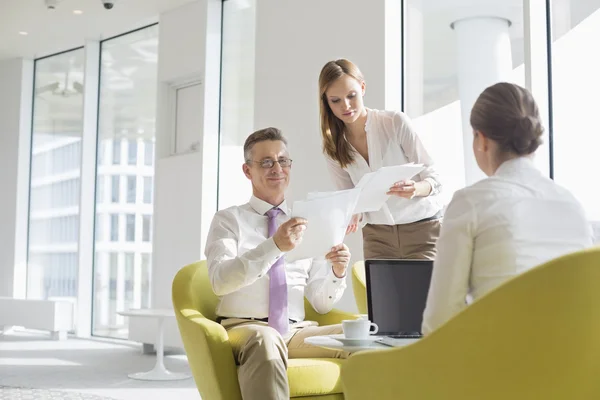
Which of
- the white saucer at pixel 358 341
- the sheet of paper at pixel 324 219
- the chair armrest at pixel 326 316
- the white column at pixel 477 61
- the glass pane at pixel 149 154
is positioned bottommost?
the chair armrest at pixel 326 316

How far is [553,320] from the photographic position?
1.61m

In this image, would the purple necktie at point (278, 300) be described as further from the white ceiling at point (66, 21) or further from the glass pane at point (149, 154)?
the glass pane at point (149, 154)

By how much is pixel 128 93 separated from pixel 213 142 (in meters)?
1.78

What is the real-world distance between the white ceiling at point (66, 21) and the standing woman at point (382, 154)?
456cm

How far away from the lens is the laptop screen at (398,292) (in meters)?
2.07

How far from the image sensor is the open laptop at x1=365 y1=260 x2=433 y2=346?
207 centimetres

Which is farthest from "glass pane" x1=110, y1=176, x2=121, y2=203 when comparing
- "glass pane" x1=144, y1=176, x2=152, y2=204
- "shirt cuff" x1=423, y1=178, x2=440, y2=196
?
"shirt cuff" x1=423, y1=178, x2=440, y2=196

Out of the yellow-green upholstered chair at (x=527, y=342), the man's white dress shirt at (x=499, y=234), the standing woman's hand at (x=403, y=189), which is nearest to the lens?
the yellow-green upholstered chair at (x=527, y=342)

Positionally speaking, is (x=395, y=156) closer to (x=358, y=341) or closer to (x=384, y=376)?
(x=358, y=341)

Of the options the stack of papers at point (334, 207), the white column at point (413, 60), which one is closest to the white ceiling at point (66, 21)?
the white column at point (413, 60)

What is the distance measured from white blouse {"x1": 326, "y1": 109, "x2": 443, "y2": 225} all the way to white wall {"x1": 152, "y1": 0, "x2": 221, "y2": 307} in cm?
401

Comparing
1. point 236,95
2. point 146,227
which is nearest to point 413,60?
point 236,95

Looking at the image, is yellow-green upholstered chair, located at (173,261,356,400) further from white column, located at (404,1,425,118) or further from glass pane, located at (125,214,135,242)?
glass pane, located at (125,214,135,242)

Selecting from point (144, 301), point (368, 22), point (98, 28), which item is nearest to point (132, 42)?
point (98, 28)
